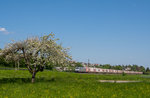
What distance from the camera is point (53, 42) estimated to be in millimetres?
27500

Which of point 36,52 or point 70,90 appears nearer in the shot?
point 70,90

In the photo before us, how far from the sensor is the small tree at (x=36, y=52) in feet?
85.6

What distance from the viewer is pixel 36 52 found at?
26359 millimetres

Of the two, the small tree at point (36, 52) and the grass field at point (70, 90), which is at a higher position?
the small tree at point (36, 52)

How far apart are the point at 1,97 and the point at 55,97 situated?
4072 mm

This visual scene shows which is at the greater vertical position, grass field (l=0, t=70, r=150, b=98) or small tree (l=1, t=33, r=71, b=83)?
small tree (l=1, t=33, r=71, b=83)

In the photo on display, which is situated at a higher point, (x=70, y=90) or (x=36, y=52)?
(x=36, y=52)

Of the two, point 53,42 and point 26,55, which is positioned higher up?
point 53,42

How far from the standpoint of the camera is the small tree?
85.6ft

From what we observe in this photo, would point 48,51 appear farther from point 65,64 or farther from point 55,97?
point 55,97

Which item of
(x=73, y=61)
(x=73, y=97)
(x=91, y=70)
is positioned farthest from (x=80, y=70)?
(x=73, y=97)

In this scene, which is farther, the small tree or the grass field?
the small tree

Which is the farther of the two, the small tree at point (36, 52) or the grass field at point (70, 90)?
the small tree at point (36, 52)

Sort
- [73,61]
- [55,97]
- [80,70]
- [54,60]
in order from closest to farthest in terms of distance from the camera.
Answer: [55,97], [54,60], [73,61], [80,70]
